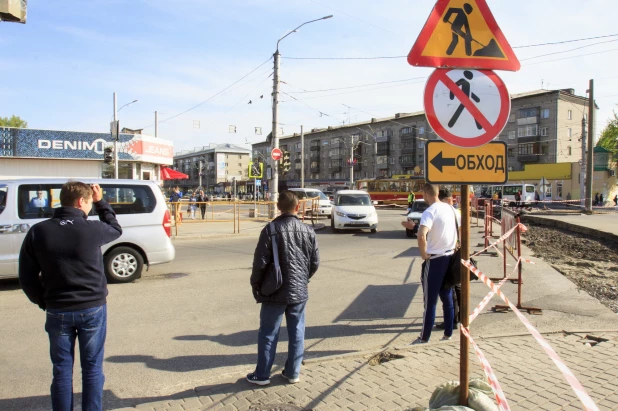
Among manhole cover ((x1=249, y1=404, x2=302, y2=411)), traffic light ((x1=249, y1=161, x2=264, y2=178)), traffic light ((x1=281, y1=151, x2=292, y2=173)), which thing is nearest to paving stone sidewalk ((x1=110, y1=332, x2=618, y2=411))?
manhole cover ((x1=249, y1=404, x2=302, y2=411))

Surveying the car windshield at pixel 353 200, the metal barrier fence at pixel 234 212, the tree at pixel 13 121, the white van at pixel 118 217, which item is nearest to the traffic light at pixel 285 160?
the metal barrier fence at pixel 234 212

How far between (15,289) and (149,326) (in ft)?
12.1

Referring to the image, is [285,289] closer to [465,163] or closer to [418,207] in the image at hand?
[465,163]

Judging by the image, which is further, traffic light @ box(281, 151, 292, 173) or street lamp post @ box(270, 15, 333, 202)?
traffic light @ box(281, 151, 292, 173)

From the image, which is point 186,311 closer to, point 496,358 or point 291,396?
point 291,396

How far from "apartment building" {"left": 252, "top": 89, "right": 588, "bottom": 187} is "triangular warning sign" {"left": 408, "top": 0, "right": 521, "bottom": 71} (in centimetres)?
2740

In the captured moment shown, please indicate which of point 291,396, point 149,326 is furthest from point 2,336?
point 291,396

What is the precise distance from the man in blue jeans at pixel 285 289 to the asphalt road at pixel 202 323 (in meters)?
0.62

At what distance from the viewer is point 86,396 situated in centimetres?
309

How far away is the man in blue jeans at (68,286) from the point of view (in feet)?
9.65

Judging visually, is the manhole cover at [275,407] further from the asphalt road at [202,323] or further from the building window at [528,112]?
the building window at [528,112]

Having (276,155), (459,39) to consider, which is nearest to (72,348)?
(459,39)

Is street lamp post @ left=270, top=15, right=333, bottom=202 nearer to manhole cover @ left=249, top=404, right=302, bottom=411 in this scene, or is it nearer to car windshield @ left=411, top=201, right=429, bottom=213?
car windshield @ left=411, top=201, right=429, bottom=213

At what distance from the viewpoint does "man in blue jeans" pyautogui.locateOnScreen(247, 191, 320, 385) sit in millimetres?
3771
